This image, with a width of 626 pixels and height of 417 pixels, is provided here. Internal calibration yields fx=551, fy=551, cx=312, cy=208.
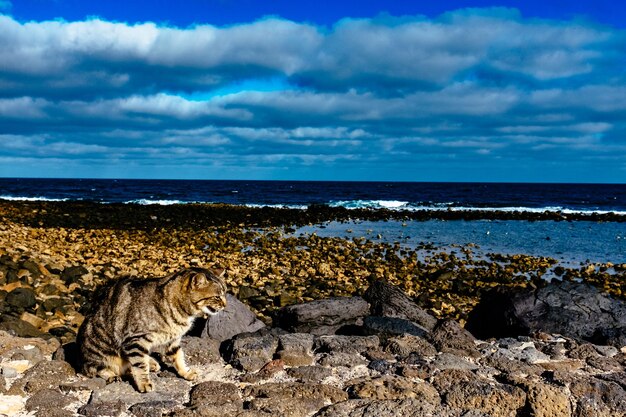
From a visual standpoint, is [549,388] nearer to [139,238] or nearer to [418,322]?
[418,322]

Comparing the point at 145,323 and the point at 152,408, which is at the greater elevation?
the point at 145,323

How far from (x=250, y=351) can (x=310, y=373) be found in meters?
0.87

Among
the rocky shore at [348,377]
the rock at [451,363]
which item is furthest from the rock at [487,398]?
the rock at [451,363]

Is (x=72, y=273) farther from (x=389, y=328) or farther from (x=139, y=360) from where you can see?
(x=389, y=328)

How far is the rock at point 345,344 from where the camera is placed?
22.5 ft

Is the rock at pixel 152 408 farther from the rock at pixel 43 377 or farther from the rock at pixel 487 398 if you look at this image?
the rock at pixel 487 398

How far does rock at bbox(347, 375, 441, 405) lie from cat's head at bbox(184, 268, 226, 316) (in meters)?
1.67

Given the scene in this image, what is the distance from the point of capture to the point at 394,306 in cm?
898

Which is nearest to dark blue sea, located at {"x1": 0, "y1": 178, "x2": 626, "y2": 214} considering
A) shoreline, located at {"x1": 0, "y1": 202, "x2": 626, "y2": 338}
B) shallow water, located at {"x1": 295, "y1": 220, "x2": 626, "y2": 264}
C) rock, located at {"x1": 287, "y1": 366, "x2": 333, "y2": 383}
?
shallow water, located at {"x1": 295, "y1": 220, "x2": 626, "y2": 264}

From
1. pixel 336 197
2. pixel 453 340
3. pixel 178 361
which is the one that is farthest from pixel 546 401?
→ pixel 336 197

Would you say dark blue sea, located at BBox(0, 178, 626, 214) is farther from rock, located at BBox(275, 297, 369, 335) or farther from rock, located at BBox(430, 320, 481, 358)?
rock, located at BBox(430, 320, 481, 358)

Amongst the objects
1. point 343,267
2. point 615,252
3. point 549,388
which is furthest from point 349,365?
point 615,252

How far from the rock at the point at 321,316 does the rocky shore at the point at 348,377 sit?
461mm

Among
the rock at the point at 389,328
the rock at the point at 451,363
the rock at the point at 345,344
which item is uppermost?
the rock at the point at 389,328
